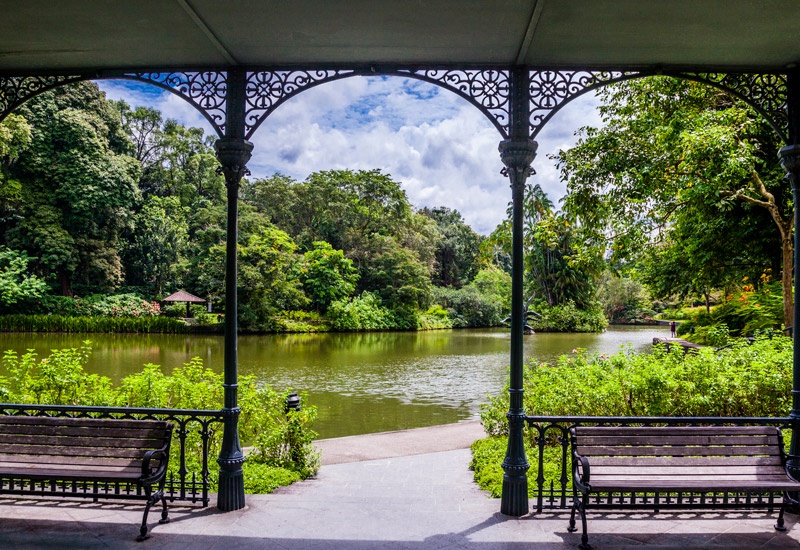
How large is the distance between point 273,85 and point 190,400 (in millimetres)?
3418

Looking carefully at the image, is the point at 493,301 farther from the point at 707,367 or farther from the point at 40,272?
the point at 707,367

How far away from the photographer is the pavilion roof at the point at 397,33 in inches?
140

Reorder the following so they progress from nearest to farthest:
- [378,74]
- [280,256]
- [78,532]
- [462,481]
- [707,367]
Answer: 1. [78,532]
2. [378,74]
3. [462,481]
4. [707,367]
5. [280,256]

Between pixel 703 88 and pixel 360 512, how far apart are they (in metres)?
9.70

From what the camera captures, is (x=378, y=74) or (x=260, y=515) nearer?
(x=260, y=515)

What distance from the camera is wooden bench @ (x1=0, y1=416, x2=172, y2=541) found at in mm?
4020

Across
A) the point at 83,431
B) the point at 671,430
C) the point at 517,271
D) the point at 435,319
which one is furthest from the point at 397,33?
the point at 435,319

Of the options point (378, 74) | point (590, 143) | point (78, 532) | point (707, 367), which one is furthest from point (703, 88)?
point (78, 532)

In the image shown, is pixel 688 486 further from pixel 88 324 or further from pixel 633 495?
pixel 88 324

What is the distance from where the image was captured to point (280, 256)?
2877 cm

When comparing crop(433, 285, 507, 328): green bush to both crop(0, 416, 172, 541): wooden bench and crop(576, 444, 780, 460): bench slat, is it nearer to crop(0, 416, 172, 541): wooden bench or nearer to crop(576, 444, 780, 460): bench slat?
crop(576, 444, 780, 460): bench slat

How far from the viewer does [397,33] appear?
3.97 meters

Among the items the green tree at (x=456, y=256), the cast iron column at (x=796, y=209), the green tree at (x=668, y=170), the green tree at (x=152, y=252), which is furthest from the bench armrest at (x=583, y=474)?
the green tree at (x=456, y=256)

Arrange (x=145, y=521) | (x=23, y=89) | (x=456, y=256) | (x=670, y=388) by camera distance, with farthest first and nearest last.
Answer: (x=456, y=256) → (x=670, y=388) → (x=23, y=89) → (x=145, y=521)
